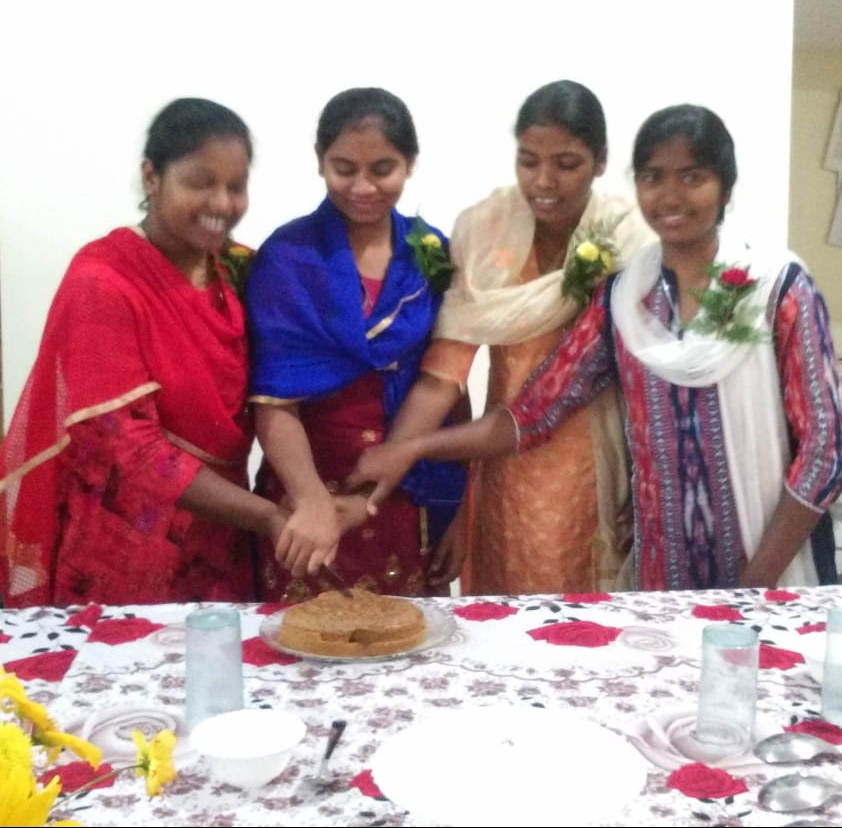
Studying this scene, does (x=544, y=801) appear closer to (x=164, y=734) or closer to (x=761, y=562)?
(x=164, y=734)

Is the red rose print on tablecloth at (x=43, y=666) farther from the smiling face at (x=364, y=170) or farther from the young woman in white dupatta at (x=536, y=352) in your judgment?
the smiling face at (x=364, y=170)

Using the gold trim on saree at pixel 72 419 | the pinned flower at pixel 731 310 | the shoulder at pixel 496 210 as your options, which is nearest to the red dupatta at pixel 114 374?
the gold trim on saree at pixel 72 419

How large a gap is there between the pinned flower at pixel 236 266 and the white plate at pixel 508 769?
0.94 meters

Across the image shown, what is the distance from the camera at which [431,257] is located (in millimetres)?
1693

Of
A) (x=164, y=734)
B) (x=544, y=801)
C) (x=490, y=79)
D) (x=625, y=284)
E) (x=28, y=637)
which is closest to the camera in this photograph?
(x=164, y=734)

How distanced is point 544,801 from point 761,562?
853 millimetres

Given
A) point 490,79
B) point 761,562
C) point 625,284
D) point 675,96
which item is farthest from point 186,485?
point 675,96

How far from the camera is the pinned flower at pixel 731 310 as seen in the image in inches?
58.1

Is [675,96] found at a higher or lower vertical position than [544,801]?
higher

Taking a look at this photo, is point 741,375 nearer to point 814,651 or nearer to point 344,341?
point 814,651

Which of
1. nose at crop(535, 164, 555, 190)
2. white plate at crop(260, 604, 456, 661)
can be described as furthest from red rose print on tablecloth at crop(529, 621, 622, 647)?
nose at crop(535, 164, 555, 190)

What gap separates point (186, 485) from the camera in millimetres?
1492

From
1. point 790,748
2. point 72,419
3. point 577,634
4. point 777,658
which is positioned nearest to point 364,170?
point 72,419

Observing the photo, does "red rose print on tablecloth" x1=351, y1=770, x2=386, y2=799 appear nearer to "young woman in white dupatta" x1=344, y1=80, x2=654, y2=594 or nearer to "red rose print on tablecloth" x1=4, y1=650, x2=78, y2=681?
"red rose print on tablecloth" x1=4, y1=650, x2=78, y2=681
